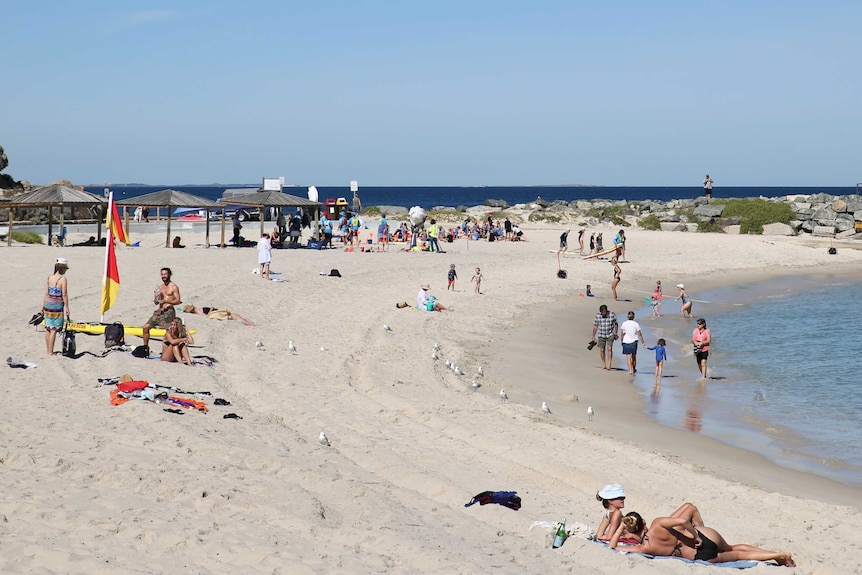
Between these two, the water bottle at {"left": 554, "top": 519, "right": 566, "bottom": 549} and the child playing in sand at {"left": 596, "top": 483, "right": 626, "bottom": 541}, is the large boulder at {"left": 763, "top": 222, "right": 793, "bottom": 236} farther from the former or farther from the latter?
the water bottle at {"left": 554, "top": 519, "right": 566, "bottom": 549}

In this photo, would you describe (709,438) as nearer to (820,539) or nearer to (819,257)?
(820,539)

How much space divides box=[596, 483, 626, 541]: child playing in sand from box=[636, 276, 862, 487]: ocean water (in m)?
3.94

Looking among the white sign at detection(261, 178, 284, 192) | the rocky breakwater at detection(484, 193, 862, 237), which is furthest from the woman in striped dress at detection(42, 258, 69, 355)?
the rocky breakwater at detection(484, 193, 862, 237)

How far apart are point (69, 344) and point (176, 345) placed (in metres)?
1.41

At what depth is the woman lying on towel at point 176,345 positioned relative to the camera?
12734 millimetres

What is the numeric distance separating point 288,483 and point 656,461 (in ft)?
13.4

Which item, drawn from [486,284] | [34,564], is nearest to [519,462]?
[34,564]

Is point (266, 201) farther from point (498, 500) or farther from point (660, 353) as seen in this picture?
point (498, 500)

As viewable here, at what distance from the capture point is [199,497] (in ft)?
23.9

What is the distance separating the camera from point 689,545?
7125mm

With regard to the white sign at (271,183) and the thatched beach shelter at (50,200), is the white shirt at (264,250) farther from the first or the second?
the white sign at (271,183)

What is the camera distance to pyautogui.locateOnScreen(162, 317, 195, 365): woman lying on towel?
41.8 ft

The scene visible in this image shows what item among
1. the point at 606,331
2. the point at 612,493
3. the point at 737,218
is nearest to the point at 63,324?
the point at 612,493

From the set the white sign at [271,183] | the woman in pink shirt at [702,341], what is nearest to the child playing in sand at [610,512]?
the woman in pink shirt at [702,341]
